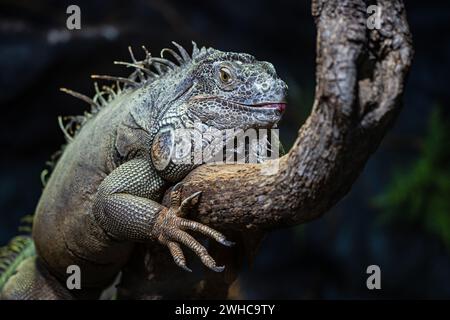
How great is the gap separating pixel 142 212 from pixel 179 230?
29 centimetres

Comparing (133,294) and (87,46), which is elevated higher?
(87,46)

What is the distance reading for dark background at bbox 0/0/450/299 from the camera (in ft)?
22.6

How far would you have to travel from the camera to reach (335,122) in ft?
7.64

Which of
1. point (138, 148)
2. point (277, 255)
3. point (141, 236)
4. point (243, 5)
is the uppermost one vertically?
point (243, 5)

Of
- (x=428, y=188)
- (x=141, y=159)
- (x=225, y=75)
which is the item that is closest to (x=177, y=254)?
(x=141, y=159)

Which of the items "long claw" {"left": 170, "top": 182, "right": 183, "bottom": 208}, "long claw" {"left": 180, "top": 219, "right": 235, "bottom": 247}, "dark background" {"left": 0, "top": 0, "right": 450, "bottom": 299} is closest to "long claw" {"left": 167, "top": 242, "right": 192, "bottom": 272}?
"long claw" {"left": 180, "top": 219, "right": 235, "bottom": 247}

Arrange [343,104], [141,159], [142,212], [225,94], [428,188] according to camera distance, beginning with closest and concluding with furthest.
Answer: [343,104] < [142,212] < [225,94] < [141,159] < [428,188]

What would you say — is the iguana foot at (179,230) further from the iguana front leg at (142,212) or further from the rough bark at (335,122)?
the rough bark at (335,122)

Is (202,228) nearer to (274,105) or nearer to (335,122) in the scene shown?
(274,105)

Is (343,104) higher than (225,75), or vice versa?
(225,75)

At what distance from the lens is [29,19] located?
6.91 meters

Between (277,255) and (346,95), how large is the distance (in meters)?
6.41

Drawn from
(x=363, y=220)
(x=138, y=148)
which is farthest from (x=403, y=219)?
(x=138, y=148)

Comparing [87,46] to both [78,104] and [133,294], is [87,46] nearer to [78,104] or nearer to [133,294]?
[78,104]
